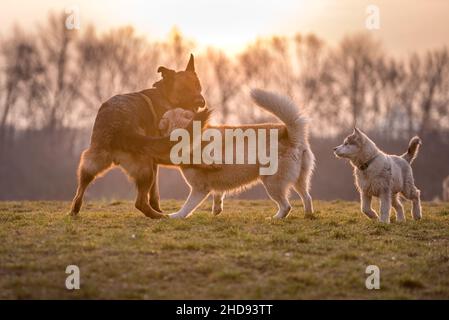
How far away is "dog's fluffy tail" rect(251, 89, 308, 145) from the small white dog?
0.86 meters

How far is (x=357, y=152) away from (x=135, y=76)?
97.6 feet

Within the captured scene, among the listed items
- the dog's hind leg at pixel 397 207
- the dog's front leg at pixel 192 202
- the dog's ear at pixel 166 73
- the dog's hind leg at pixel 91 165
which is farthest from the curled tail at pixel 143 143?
the dog's hind leg at pixel 397 207

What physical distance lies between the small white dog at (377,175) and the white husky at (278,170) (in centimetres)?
75

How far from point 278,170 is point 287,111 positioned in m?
0.96

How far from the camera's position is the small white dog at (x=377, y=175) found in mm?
10328

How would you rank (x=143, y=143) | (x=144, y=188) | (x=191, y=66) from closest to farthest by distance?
(x=143, y=143) < (x=144, y=188) < (x=191, y=66)

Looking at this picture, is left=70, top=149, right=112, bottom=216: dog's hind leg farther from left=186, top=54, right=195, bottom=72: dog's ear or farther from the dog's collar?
the dog's collar

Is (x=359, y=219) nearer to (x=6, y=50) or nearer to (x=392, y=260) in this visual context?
(x=392, y=260)

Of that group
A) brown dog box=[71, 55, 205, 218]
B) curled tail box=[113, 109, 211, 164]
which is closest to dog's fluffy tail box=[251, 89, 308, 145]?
curled tail box=[113, 109, 211, 164]

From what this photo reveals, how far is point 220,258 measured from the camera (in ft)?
23.6

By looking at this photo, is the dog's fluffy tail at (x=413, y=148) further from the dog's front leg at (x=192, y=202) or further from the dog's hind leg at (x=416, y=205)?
the dog's front leg at (x=192, y=202)

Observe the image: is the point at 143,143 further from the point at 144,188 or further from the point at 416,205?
the point at 416,205

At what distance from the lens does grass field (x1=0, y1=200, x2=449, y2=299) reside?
6.16 metres

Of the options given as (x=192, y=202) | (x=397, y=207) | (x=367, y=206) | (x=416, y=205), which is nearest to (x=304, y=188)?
(x=367, y=206)
